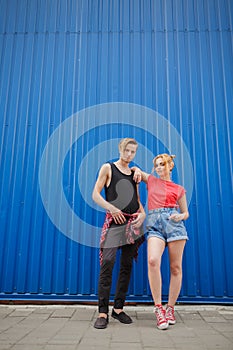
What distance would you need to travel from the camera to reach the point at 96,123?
341 cm

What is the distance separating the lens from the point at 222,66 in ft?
11.7

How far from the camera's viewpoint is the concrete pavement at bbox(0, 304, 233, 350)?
1.78 m

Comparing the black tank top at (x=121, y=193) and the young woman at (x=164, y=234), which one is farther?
the black tank top at (x=121, y=193)

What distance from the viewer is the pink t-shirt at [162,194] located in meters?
2.51

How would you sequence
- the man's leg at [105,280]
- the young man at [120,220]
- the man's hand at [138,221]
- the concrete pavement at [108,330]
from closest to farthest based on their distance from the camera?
the concrete pavement at [108,330] < the man's leg at [105,280] < the young man at [120,220] < the man's hand at [138,221]

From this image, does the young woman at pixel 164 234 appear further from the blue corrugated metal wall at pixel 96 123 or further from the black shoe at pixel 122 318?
the blue corrugated metal wall at pixel 96 123

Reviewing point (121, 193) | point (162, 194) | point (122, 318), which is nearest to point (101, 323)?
point (122, 318)

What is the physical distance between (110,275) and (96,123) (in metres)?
1.90

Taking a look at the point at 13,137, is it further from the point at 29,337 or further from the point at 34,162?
the point at 29,337

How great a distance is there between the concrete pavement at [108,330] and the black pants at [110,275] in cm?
17

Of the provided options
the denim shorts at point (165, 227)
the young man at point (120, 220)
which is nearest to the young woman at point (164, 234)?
the denim shorts at point (165, 227)

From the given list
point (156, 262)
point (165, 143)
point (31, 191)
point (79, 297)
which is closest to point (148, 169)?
point (165, 143)

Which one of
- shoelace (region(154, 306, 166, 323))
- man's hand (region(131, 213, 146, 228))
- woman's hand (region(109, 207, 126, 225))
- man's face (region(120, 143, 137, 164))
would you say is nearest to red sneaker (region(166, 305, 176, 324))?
shoelace (region(154, 306, 166, 323))

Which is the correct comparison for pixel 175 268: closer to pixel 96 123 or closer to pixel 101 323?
pixel 101 323
